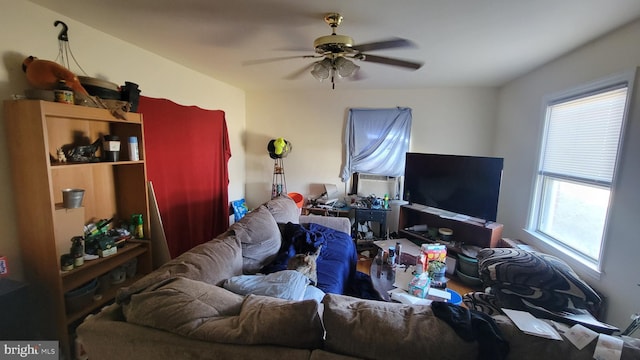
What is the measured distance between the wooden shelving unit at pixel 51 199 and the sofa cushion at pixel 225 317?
908 millimetres

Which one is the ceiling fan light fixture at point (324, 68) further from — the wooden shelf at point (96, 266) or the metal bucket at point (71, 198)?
the wooden shelf at point (96, 266)

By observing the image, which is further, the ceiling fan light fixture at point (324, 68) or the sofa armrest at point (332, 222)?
the sofa armrest at point (332, 222)

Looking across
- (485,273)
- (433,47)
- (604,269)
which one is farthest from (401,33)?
(604,269)

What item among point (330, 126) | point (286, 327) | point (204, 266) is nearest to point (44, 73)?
point (204, 266)

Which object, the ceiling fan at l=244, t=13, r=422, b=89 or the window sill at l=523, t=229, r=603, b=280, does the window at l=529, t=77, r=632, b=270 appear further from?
the ceiling fan at l=244, t=13, r=422, b=89

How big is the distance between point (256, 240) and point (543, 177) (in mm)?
2865

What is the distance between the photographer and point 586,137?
6.76ft

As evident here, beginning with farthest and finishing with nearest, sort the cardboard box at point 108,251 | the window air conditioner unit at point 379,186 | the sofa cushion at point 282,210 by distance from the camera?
1. the window air conditioner unit at point 379,186
2. the sofa cushion at point 282,210
3. the cardboard box at point 108,251

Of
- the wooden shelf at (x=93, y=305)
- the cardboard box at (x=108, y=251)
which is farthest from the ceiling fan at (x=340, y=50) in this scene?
the wooden shelf at (x=93, y=305)

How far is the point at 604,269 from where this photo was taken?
1.78 metres

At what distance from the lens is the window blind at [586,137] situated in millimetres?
1807

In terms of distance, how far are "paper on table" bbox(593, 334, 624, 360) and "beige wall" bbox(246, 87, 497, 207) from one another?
317 cm

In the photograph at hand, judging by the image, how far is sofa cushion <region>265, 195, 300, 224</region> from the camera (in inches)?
103

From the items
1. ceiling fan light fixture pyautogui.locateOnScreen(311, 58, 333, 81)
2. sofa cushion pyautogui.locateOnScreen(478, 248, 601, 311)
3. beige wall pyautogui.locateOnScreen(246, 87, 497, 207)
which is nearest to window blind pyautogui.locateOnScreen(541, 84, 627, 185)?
sofa cushion pyautogui.locateOnScreen(478, 248, 601, 311)
